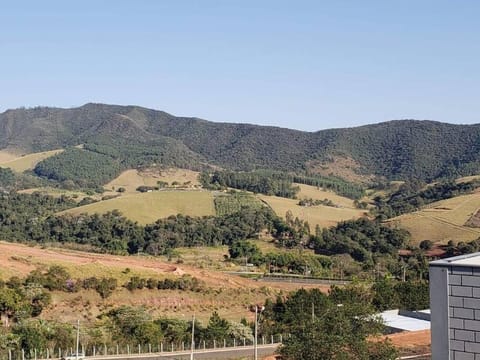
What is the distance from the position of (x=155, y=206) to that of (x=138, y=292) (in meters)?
90.6

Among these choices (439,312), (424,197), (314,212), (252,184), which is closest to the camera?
(439,312)

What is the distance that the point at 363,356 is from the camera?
24.9 m

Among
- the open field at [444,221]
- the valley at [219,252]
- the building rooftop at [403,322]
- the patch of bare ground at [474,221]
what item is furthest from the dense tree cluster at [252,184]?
the building rooftop at [403,322]

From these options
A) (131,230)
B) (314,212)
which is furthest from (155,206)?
(314,212)

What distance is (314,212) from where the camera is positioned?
159 meters

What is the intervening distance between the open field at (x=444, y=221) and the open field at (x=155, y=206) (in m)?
43.7

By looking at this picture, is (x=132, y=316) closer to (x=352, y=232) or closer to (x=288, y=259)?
(x=288, y=259)

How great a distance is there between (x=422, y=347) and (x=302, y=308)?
1820 cm

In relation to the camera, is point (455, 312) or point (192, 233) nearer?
point (455, 312)

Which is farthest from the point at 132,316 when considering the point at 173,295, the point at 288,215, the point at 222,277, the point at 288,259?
the point at 288,215

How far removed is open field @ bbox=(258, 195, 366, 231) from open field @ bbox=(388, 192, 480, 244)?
54.8 ft

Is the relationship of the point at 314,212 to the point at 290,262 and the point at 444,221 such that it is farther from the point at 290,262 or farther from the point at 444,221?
the point at 290,262

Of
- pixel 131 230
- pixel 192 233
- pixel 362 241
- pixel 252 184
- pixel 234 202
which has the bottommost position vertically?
pixel 362 241

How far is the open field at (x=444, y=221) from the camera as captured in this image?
12106 centimetres
